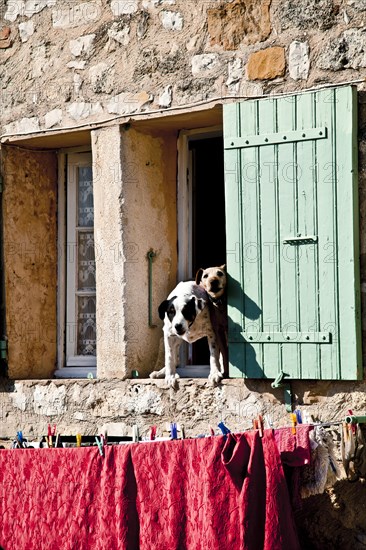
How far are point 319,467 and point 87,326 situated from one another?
2.07m

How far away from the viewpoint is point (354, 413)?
5.34m

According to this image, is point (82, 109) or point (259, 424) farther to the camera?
point (82, 109)

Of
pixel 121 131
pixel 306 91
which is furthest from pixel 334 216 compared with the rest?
pixel 121 131

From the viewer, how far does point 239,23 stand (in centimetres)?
582

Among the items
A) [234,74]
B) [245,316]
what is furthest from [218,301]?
[234,74]

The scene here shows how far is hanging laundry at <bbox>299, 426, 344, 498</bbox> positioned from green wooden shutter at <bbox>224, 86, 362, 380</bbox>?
39 centimetres

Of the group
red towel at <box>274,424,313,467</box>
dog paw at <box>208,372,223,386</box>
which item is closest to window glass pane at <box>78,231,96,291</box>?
dog paw at <box>208,372,223,386</box>

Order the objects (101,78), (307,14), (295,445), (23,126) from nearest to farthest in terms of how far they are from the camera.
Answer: (295,445)
(307,14)
(101,78)
(23,126)

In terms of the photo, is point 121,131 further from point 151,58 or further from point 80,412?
point 80,412

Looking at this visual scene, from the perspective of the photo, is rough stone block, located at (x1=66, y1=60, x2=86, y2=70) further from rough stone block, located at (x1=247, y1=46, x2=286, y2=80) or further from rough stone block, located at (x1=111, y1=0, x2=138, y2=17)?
rough stone block, located at (x1=247, y1=46, x2=286, y2=80)

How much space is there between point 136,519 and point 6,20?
308 centimetres

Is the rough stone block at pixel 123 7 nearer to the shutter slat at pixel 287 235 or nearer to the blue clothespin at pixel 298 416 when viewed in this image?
the shutter slat at pixel 287 235

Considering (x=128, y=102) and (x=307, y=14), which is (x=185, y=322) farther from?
(x=307, y=14)

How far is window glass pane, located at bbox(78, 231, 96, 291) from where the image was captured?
665cm
